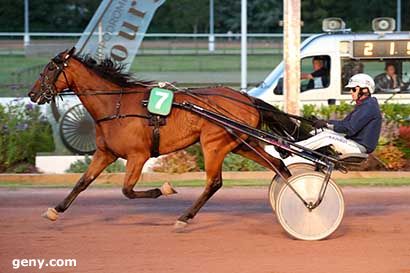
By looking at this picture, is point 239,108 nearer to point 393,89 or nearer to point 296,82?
point 296,82

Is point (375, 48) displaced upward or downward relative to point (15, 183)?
upward

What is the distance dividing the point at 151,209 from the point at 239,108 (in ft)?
7.11

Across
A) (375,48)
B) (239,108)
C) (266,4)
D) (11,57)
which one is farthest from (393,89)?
(266,4)

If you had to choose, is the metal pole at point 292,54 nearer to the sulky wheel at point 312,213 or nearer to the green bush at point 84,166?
the green bush at point 84,166

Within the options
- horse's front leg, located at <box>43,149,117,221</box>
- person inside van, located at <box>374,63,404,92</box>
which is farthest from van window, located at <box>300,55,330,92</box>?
horse's front leg, located at <box>43,149,117,221</box>

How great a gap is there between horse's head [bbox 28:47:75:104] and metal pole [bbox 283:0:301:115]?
5542mm

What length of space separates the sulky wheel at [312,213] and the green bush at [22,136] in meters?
6.74

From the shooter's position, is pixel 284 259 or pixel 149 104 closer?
pixel 284 259

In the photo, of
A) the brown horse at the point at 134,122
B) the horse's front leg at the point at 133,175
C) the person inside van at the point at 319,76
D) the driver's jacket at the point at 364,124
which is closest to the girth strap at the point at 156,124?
the brown horse at the point at 134,122

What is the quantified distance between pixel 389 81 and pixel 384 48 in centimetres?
61

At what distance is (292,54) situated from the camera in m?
14.9

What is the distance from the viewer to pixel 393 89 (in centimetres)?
1692

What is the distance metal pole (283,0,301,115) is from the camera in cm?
1483

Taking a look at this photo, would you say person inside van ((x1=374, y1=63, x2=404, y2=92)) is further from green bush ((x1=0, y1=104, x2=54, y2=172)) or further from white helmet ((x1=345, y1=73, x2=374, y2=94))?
white helmet ((x1=345, y1=73, x2=374, y2=94))
